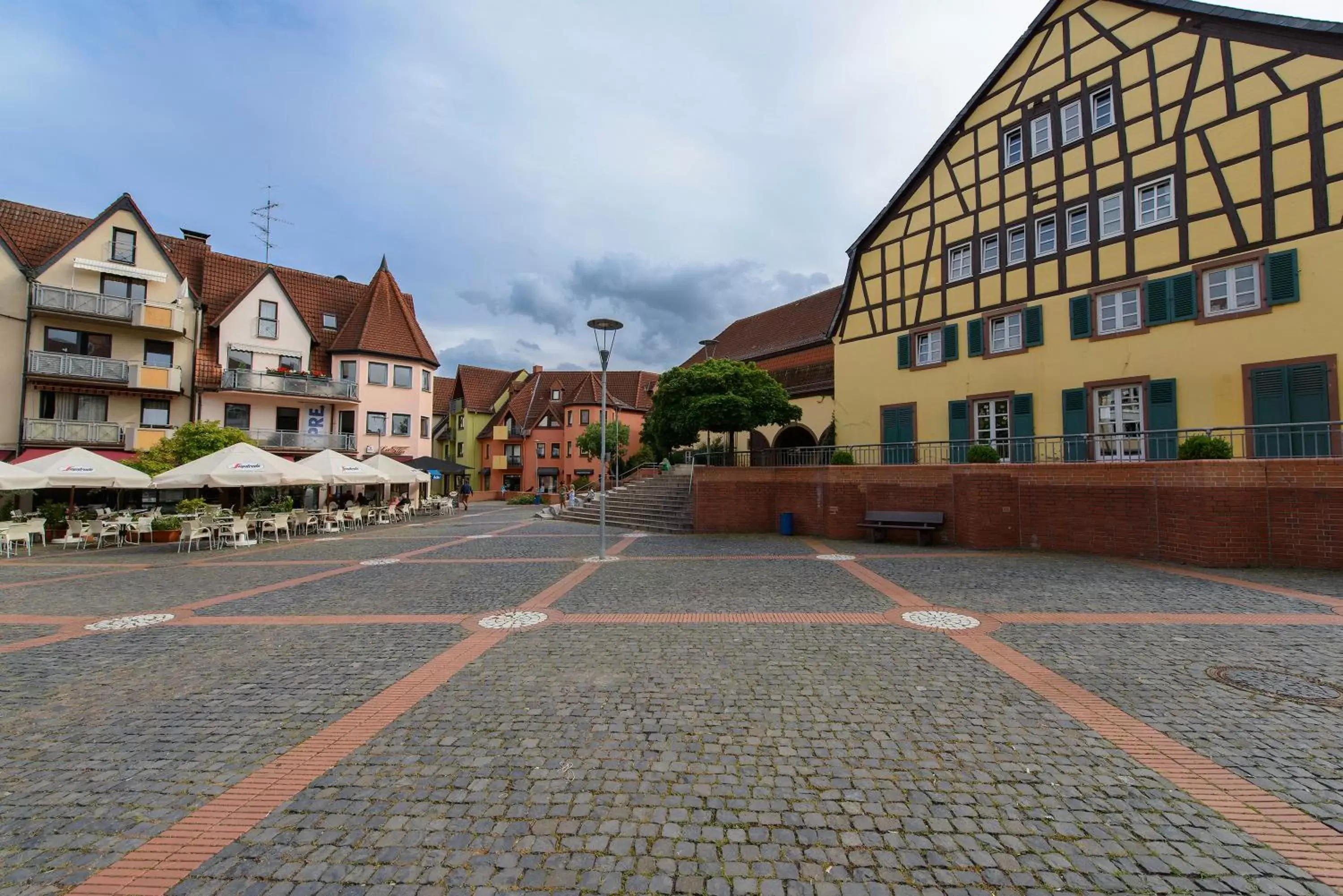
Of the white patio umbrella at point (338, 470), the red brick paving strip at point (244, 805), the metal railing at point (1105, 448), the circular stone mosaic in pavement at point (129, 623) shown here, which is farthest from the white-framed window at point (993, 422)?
the white patio umbrella at point (338, 470)

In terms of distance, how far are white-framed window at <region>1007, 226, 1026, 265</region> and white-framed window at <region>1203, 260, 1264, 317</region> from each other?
490 cm

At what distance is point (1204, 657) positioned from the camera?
19.9 ft

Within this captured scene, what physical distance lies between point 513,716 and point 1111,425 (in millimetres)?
18992

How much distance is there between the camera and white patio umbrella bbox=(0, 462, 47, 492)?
15422 mm

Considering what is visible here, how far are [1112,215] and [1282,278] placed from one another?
14.7 ft

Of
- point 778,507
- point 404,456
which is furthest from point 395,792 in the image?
point 404,456

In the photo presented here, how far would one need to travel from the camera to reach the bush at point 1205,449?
12117 mm

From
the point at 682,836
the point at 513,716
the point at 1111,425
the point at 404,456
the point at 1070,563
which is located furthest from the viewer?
the point at 404,456

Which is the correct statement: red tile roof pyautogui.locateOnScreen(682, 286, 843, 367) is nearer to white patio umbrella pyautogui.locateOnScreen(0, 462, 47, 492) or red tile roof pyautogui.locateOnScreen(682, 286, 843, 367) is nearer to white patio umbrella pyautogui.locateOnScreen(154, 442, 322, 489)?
white patio umbrella pyautogui.locateOnScreen(154, 442, 322, 489)

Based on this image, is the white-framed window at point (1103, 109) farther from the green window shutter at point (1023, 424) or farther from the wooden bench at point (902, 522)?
the wooden bench at point (902, 522)

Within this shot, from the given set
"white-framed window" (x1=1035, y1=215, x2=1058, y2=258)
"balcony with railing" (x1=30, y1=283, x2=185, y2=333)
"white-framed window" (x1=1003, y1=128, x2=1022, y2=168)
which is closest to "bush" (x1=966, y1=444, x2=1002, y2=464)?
"white-framed window" (x1=1035, y1=215, x2=1058, y2=258)

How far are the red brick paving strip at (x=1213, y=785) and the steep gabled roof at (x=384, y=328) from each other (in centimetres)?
3706

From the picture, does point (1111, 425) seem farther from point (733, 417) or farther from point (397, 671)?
point (397, 671)

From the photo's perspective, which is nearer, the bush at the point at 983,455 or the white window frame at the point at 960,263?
the bush at the point at 983,455
